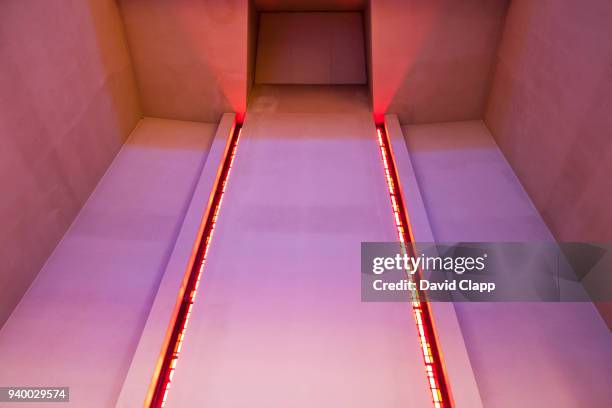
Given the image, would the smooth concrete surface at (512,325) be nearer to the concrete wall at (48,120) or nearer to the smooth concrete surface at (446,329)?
the smooth concrete surface at (446,329)

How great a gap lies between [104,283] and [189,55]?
2998 millimetres

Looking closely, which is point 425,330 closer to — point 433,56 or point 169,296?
point 169,296

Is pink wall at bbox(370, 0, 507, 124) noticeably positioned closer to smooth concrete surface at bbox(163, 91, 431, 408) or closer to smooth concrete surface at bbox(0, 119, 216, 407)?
smooth concrete surface at bbox(163, 91, 431, 408)

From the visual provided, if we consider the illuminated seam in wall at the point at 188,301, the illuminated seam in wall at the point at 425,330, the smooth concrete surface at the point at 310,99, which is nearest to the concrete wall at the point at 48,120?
the illuminated seam in wall at the point at 188,301

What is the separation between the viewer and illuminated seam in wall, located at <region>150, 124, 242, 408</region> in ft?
10.1

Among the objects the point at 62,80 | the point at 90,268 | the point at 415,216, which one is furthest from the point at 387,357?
the point at 62,80

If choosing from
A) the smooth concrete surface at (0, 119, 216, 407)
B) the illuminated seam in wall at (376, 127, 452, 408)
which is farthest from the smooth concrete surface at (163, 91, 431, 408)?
the smooth concrete surface at (0, 119, 216, 407)

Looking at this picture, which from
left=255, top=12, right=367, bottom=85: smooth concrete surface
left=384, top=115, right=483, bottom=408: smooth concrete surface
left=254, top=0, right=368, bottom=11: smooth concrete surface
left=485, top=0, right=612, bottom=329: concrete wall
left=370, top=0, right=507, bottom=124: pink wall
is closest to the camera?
left=384, top=115, right=483, bottom=408: smooth concrete surface

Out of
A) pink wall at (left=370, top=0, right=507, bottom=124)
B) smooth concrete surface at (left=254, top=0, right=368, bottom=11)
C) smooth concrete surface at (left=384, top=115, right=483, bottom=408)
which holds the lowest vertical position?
smooth concrete surface at (left=384, top=115, right=483, bottom=408)

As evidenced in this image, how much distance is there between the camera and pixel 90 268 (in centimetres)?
383

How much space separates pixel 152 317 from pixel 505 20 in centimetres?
482

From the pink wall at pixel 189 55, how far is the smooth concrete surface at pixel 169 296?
0.97 metres

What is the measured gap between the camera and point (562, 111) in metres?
3.86

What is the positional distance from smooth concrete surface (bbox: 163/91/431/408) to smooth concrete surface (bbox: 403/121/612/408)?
0.50m
